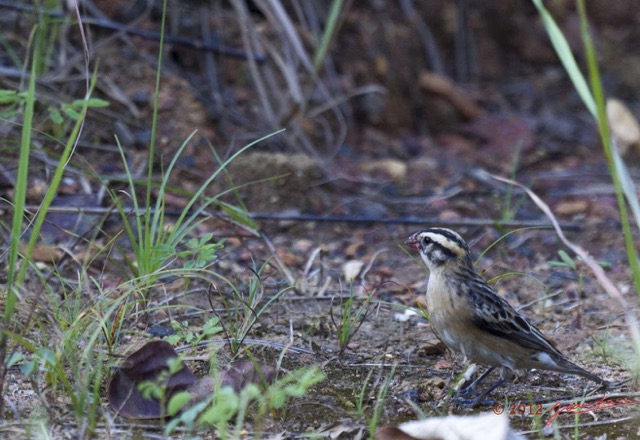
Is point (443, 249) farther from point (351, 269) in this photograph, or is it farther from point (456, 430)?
point (456, 430)

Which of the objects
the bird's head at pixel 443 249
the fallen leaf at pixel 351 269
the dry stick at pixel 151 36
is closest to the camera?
the bird's head at pixel 443 249

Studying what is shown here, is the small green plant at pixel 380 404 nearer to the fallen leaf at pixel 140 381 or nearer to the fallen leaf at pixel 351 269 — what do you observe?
the fallen leaf at pixel 140 381

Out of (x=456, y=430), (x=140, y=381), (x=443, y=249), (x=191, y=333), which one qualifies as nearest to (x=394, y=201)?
(x=443, y=249)

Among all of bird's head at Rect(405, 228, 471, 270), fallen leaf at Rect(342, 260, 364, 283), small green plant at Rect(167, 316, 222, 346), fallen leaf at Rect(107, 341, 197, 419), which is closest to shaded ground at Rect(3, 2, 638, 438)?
fallen leaf at Rect(342, 260, 364, 283)

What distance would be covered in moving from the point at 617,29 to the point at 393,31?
3168 mm

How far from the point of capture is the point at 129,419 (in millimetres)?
4156

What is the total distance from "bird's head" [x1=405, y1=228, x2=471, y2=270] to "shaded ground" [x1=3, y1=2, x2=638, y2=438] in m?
0.14

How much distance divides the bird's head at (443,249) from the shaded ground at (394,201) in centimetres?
14

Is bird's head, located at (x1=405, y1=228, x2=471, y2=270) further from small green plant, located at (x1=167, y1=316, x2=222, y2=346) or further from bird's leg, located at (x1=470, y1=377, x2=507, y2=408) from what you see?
small green plant, located at (x1=167, y1=316, x2=222, y2=346)

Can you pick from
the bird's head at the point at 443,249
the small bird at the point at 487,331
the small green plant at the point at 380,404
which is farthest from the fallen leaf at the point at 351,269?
the small green plant at the point at 380,404

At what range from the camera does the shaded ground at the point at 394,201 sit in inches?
196

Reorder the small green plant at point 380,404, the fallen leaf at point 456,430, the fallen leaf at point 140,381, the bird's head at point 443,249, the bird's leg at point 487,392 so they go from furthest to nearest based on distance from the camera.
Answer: the bird's head at point 443,249, the bird's leg at point 487,392, the fallen leaf at point 140,381, the small green plant at point 380,404, the fallen leaf at point 456,430

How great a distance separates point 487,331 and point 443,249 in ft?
1.87

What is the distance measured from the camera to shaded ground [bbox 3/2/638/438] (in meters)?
4.98
